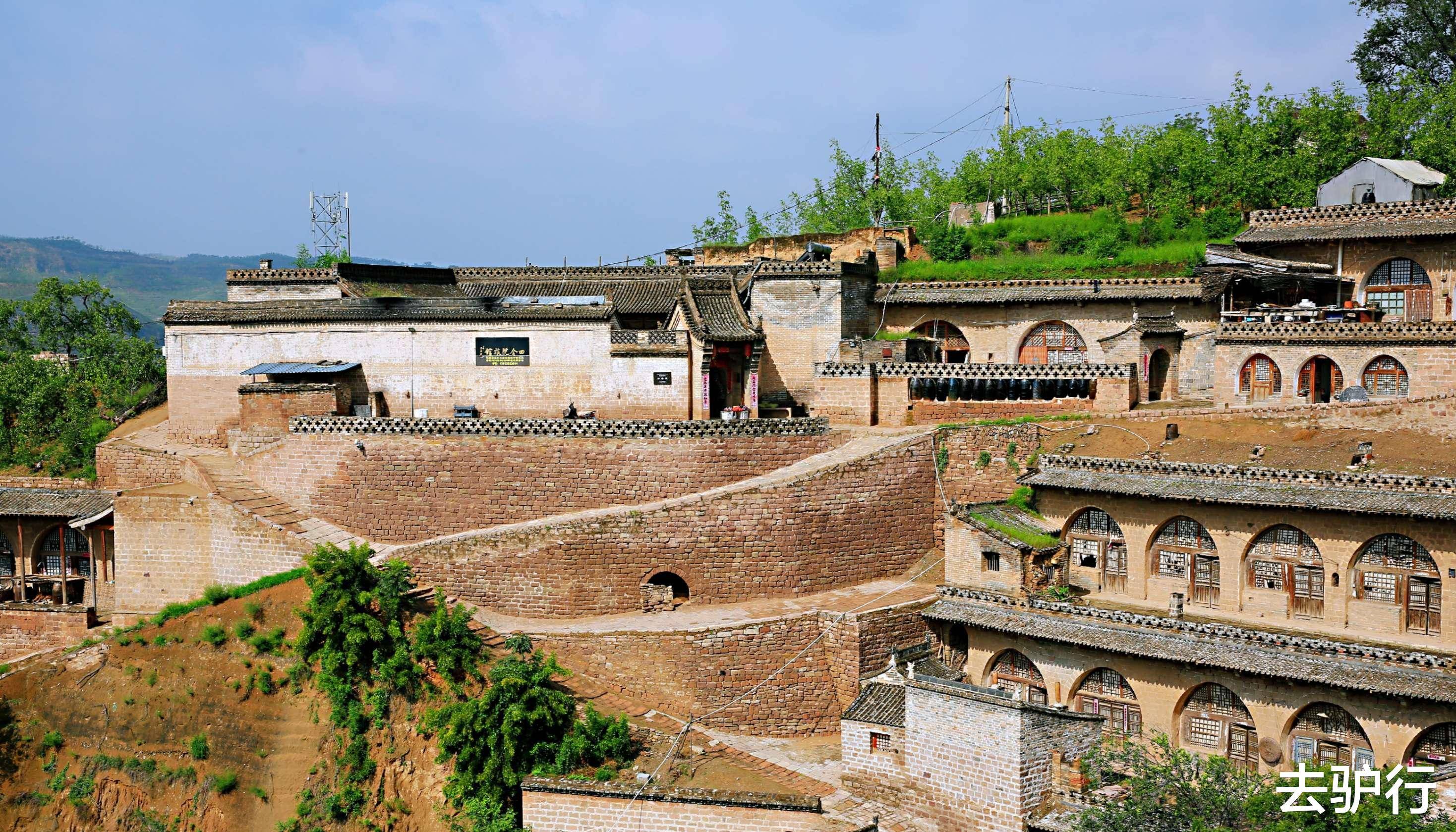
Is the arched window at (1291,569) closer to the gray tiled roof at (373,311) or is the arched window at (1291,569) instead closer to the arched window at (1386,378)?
the arched window at (1386,378)

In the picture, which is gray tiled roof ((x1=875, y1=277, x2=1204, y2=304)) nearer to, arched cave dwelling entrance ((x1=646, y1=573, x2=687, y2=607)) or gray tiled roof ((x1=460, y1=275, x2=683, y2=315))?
gray tiled roof ((x1=460, y1=275, x2=683, y2=315))

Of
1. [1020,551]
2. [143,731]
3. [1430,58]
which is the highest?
[1430,58]

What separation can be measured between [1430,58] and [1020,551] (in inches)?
1046

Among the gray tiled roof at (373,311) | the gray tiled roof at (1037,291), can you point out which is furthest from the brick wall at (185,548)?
the gray tiled roof at (1037,291)

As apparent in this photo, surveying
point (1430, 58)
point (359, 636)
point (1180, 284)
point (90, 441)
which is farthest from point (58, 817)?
point (1430, 58)

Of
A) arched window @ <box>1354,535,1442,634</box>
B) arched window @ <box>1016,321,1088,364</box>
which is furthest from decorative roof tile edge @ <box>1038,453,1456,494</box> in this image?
arched window @ <box>1016,321,1088,364</box>

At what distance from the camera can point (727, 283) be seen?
3562cm

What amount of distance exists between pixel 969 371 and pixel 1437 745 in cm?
1331

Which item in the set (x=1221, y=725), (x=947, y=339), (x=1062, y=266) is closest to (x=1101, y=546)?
(x=1221, y=725)

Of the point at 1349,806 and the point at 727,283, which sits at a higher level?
the point at 727,283

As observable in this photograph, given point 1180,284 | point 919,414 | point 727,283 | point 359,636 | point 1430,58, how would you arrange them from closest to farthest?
point 359,636
point 919,414
point 1180,284
point 727,283
point 1430,58

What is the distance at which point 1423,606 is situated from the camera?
21359 millimetres

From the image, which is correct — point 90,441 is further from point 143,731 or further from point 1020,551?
point 1020,551

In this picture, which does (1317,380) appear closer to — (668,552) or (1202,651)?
(1202,651)
